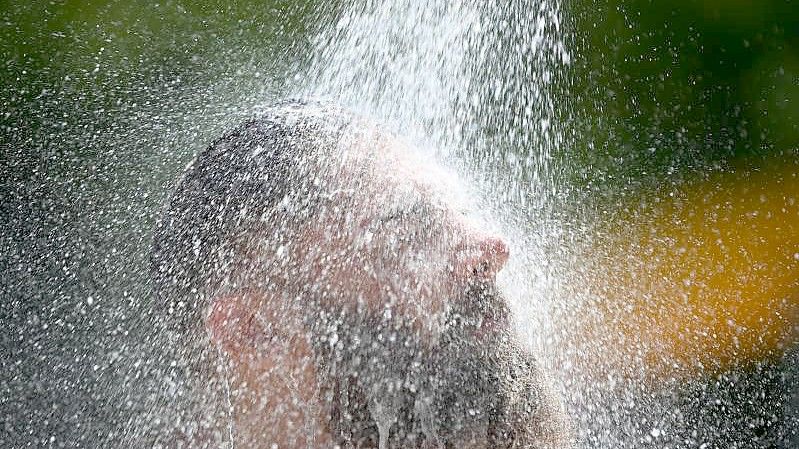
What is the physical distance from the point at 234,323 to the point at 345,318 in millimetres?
183

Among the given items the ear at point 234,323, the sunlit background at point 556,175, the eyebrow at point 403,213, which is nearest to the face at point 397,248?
the eyebrow at point 403,213

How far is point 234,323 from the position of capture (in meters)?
1.12

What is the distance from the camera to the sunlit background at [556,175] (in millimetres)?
2129

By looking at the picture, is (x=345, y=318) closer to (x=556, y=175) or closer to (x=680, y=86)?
(x=556, y=175)

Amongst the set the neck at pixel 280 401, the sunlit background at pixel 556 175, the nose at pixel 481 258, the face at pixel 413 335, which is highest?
the nose at pixel 481 258

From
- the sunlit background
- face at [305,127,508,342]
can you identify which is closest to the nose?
face at [305,127,508,342]

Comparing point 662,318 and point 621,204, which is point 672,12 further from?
point 662,318

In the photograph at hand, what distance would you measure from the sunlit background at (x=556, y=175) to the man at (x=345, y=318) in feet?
1.92

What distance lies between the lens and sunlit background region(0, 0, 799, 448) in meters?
2.13

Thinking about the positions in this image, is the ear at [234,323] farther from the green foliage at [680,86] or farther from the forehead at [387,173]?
the green foliage at [680,86]

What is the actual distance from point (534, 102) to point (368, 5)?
1401mm

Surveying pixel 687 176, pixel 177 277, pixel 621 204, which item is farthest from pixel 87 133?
pixel 687 176

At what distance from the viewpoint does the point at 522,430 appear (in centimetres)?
108

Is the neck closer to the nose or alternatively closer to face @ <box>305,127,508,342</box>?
face @ <box>305,127,508,342</box>
